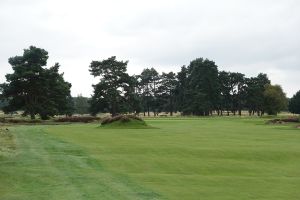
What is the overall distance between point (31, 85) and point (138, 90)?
96729mm

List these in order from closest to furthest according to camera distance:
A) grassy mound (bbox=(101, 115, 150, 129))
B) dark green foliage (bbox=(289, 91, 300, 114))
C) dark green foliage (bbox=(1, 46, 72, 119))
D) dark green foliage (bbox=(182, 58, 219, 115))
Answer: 1. grassy mound (bbox=(101, 115, 150, 129))
2. dark green foliage (bbox=(1, 46, 72, 119))
3. dark green foliage (bbox=(182, 58, 219, 115))
4. dark green foliage (bbox=(289, 91, 300, 114))

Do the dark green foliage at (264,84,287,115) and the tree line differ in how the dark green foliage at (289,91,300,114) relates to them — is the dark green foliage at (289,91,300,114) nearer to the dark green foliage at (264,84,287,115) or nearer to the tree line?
the tree line

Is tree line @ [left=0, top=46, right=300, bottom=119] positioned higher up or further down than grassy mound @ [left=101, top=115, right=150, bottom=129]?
higher up

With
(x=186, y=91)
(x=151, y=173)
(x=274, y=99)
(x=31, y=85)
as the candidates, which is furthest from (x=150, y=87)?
(x=151, y=173)

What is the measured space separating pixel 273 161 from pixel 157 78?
6033 inches

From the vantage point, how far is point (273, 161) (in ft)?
63.5

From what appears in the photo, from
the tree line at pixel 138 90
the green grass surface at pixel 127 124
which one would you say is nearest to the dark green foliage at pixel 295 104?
the tree line at pixel 138 90

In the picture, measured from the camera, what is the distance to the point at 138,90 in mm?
175000

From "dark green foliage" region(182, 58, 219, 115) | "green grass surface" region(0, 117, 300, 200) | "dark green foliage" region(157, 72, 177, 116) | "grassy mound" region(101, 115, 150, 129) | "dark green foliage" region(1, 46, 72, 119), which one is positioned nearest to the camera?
"green grass surface" region(0, 117, 300, 200)

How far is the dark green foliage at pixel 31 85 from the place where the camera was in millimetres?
77438

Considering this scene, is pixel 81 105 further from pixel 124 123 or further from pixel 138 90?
pixel 124 123

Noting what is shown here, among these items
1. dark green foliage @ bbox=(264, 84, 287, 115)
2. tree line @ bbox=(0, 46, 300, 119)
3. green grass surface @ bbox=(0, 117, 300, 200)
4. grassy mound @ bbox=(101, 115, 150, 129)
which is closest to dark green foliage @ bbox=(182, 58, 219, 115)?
tree line @ bbox=(0, 46, 300, 119)

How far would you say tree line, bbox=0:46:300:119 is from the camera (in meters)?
79.6

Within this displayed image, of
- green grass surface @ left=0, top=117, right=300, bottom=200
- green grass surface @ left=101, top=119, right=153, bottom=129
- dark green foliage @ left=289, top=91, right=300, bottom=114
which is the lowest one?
green grass surface @ left=0, top=117, right=300, bottom=200
